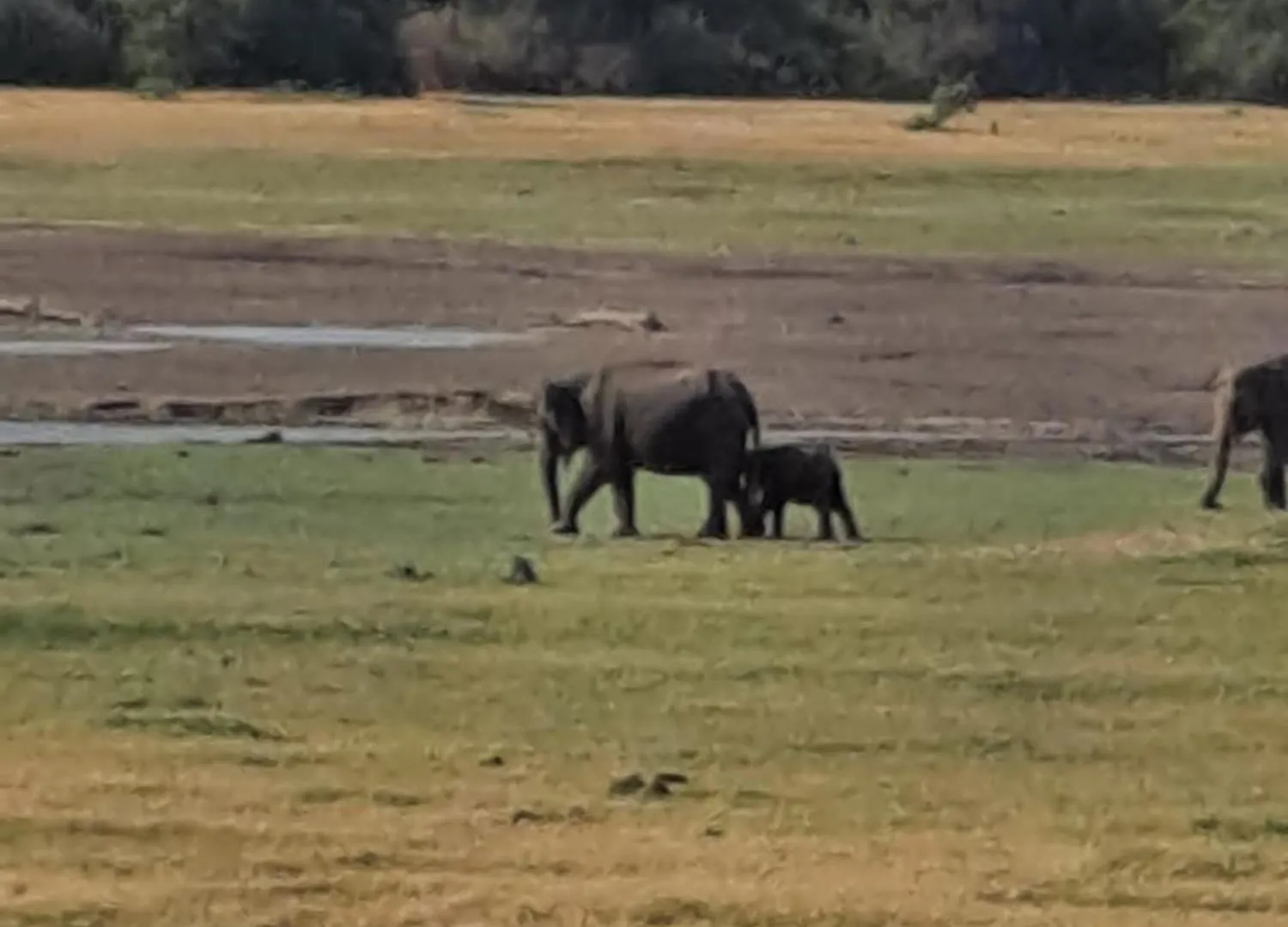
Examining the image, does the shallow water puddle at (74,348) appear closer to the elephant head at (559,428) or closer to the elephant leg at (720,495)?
the elephant head at (559,428)

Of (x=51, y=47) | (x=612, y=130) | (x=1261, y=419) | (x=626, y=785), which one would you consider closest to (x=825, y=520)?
(x=1261, y=419)

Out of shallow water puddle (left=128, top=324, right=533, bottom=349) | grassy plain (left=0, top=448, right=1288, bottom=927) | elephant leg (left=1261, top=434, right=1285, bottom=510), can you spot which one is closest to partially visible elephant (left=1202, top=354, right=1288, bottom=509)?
elephant leg (left=1261, top=434, right=1285, bottom=510)

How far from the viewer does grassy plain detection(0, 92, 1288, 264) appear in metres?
32.2

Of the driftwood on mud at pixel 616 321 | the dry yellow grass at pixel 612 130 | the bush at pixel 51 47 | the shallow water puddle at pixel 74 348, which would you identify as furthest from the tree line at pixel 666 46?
the shallow water puddle at pixel 74 348

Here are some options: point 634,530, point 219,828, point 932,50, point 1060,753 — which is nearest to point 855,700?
point 1060,753

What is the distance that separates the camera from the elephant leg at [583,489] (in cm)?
1521

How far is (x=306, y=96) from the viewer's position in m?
47.0

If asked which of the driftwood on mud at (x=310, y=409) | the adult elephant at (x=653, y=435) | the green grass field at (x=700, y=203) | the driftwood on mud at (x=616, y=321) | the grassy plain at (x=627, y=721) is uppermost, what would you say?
the grassy plain at (x=627, y=721)

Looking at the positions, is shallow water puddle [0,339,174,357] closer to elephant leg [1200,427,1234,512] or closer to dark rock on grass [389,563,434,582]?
elephant leg [1200,427,1234,512]

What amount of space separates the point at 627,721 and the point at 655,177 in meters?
26.2

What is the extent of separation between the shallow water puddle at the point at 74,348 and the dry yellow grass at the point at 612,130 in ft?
42.8

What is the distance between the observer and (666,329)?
82.3 ft

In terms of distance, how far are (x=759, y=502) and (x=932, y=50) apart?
3895cm

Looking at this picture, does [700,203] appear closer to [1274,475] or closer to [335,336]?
[335,336]
